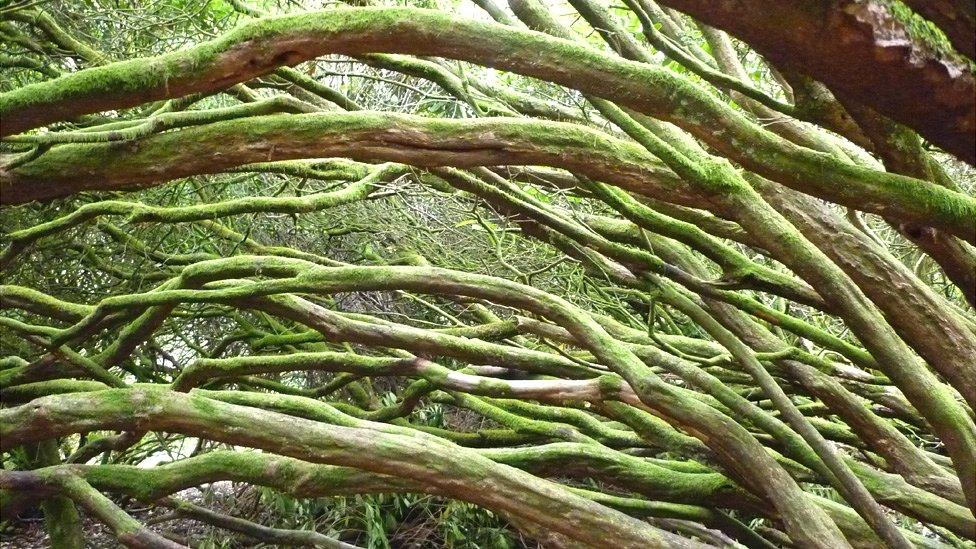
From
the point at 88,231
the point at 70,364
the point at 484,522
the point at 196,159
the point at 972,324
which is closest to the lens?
the point at 196,159

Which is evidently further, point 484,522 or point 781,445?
point 484,522

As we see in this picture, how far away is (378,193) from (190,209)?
955 millimetres

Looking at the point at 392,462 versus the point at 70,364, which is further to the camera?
the point at 70,364

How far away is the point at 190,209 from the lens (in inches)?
129

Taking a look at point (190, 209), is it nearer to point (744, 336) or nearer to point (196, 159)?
point (196, 159)

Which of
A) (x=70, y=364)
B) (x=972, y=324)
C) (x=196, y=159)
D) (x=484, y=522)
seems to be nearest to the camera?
(x=196, y=159)

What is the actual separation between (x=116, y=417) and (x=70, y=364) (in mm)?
1218

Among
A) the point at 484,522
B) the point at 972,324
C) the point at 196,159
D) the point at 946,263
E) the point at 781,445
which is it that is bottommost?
the point at 484,522

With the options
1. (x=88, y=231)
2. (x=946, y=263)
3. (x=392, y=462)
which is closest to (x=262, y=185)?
(x=88, y=231)

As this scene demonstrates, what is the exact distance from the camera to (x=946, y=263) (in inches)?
116

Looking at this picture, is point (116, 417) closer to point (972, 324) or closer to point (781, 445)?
point (781, 445)

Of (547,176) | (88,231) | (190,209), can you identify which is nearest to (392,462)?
(190,209)

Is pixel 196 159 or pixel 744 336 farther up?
pixel 196 159

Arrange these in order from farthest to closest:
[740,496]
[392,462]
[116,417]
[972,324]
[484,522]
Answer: [484,522] → [740,496] → [972,324] → [392,462] → [116,417]
